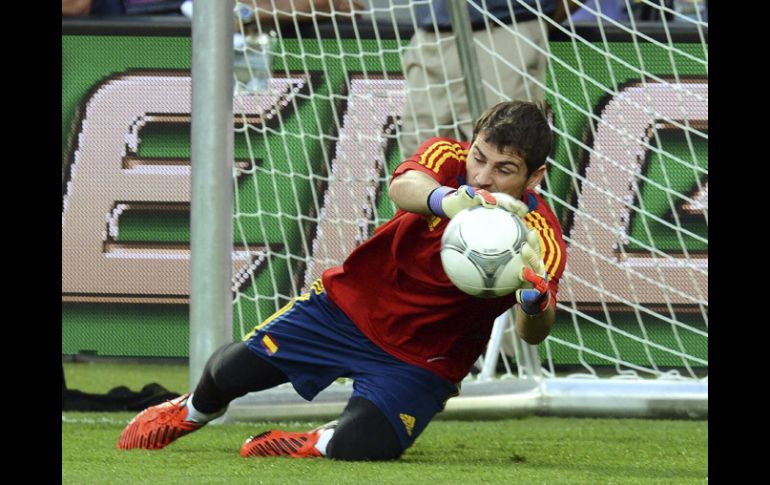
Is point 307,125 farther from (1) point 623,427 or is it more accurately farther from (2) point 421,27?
(1) point 623,427

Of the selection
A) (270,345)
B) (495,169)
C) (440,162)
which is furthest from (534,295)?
(270,345)

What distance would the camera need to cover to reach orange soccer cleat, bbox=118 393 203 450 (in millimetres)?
3576

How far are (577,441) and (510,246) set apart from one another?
1348 millimetres

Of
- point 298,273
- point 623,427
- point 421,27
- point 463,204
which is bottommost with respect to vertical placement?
point 623,427

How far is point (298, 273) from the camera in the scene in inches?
220

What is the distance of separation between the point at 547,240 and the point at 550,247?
26 mm

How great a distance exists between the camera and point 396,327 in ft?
11.5

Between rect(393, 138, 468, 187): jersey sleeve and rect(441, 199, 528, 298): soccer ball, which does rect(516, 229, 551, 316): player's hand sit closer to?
rect(441, 199, 528, 298): soccer ball

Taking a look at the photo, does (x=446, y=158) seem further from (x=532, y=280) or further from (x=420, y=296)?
(x=532, y=280)

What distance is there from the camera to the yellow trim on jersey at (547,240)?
10.4 ft

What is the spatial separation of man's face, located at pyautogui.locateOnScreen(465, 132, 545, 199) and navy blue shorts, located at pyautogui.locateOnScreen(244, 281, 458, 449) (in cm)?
57

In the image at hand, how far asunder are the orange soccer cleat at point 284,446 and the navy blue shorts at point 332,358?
18 centimetres
